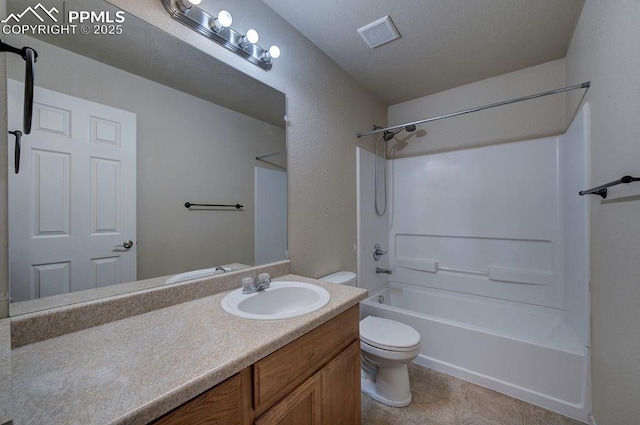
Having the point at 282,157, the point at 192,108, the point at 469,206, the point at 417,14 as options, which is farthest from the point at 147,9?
the point at 469,206

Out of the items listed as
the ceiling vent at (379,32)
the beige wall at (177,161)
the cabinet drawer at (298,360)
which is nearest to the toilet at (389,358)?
the cabinet drawer at (298,360)

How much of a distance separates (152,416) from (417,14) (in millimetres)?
2193

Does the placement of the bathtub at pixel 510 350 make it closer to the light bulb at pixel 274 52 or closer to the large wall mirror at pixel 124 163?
the large wall mirror at pixel 124 163

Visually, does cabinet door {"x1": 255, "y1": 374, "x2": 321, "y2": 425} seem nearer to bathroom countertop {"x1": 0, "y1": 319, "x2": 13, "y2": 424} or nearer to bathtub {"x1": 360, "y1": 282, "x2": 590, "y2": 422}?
bathroom countertop {"x1": 0, "y1": 319, "x2": 13, "y2": 424}

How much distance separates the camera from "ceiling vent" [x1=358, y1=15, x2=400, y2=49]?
161 cm

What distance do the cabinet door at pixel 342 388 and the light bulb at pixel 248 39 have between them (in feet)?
5.33

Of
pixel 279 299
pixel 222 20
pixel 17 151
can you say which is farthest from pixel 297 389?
pixel 222 20

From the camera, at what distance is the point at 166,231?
111cm

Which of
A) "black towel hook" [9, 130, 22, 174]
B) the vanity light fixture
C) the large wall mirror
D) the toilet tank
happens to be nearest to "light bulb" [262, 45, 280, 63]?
the vanity light fixture

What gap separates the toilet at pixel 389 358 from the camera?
1510 millimetres

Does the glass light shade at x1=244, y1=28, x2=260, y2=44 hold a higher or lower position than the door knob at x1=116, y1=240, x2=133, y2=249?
higher

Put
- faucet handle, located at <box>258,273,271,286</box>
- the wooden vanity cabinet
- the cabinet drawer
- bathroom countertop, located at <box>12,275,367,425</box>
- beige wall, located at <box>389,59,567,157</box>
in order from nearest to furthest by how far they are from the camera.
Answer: bathroom countertop, located at <box>12,275,367,425</box>, the wooden vanity cabinet, the cabinet drawer, faucet handle, located at <box>258,273,271,286</box>, beige wall, located at <box>389,59,567,157</box>

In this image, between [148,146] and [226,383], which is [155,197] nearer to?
[148,146]

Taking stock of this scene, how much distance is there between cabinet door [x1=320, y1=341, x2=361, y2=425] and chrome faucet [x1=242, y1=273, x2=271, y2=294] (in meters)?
0.46
